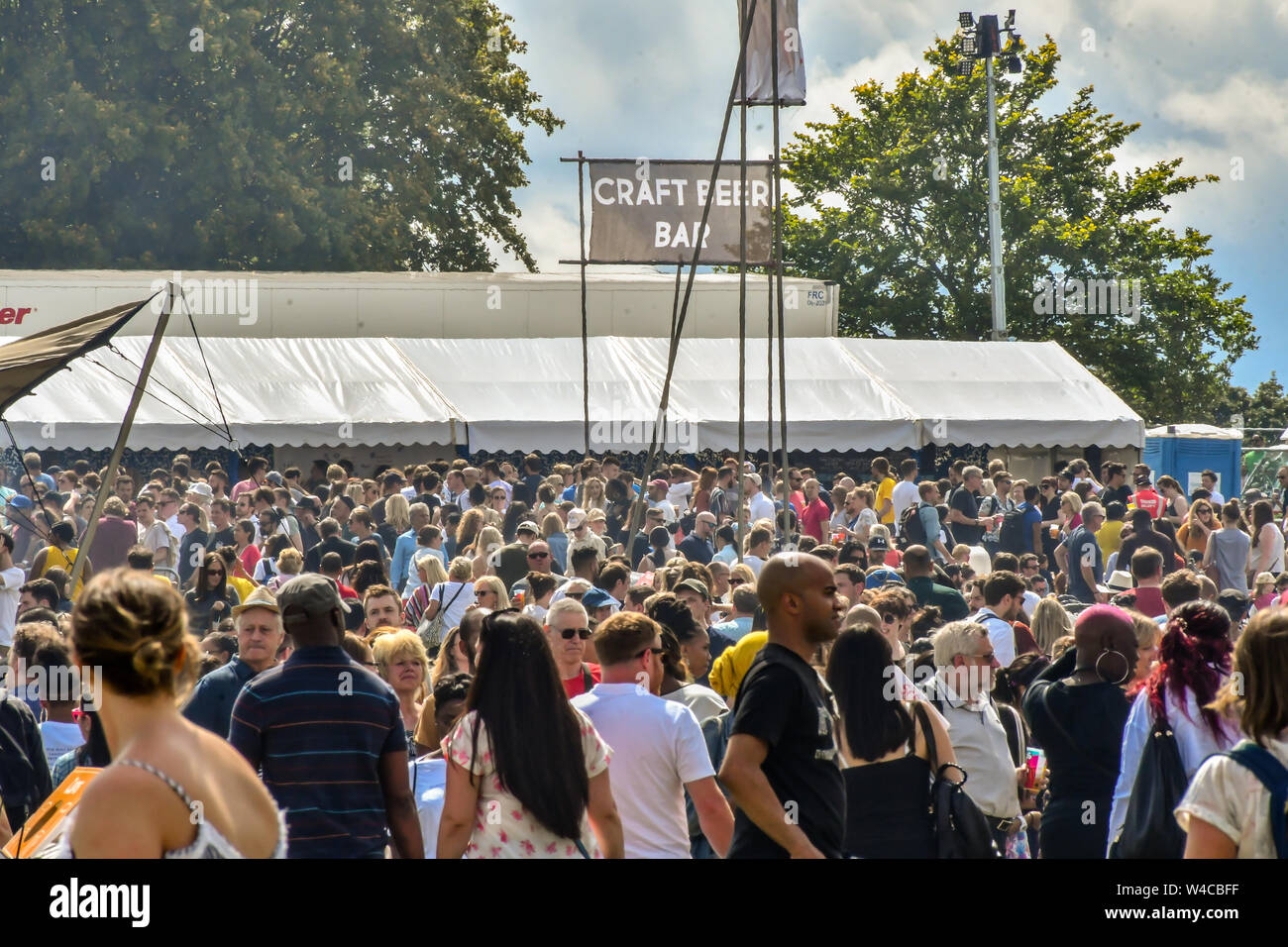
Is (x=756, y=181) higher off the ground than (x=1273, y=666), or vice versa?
(x=756, y=181)

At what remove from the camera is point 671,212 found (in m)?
13.4

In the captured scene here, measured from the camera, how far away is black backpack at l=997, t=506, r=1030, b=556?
14172 mm

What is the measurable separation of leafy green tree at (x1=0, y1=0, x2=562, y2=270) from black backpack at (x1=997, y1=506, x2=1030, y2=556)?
1938cm

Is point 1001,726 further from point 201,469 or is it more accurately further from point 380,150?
point 380,150

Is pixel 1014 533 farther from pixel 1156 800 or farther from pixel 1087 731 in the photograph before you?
Answer: pixel 1156 800

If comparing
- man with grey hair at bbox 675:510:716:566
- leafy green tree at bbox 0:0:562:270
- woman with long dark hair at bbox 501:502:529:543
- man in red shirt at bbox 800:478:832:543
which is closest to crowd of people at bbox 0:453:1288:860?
man with grey hair at bbox 675:510:716:566

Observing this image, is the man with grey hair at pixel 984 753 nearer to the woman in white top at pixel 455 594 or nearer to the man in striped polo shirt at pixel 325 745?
the man in striped polo shirt at pixel 325 745

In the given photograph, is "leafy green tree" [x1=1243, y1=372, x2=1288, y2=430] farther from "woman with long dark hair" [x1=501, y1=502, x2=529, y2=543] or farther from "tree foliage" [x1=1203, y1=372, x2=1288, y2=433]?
"woman with long dark hair" [x1=501, y1=502, x2=529, y2=543]

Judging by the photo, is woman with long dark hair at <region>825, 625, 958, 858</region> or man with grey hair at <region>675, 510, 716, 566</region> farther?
man with grey hair at <region>675, 510, 716, 566</region>

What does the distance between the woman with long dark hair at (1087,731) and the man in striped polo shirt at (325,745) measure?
2274 millimetres

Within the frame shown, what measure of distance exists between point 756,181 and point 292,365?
1094 centimetres

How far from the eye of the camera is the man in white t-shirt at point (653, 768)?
13.7 feet

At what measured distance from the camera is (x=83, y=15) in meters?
30.4

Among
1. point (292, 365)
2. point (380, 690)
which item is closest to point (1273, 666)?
point (380, 690)
